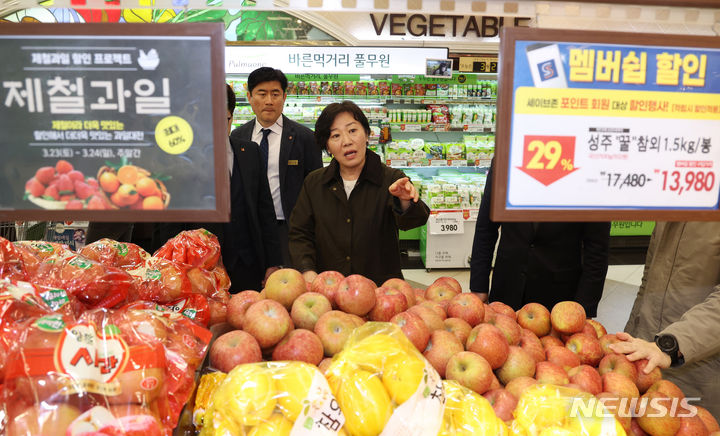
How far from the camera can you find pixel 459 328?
157 cm

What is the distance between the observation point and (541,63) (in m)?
1.09

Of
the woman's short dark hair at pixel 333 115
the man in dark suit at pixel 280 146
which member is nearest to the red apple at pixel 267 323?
the woman's short dark hair at pixel 333 115

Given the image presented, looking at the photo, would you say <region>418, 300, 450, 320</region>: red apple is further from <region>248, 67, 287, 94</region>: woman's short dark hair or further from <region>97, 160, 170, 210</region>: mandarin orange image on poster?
<region>248, 67, 287, 94</region>: woman's short dark hair

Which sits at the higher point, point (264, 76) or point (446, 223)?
point (264, 76)

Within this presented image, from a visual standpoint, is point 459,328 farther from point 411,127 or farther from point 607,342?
point 411,127

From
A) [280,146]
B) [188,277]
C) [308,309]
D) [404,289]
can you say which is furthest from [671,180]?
[280,146]

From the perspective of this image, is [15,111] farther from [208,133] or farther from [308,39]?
[308,39]

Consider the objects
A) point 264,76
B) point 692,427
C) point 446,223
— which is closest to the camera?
point 692,427

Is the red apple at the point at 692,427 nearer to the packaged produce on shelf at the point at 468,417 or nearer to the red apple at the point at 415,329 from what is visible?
the packaged produce on shelf at the point at 468,417

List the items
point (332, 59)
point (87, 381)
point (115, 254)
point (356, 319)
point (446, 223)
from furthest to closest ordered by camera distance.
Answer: point (446, 223)
point (332, 59)
point (115, 254)
point (356, 319)
point (87, 381)

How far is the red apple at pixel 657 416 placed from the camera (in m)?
1.29

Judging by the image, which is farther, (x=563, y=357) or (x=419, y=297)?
(x=419, y=297)

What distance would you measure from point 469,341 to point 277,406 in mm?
673

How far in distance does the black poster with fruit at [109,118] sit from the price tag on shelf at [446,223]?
4.80 meters
